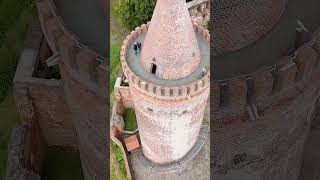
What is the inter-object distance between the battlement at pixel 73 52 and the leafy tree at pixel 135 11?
6889 millimetres

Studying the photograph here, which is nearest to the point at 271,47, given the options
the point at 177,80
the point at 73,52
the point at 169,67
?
the point at 177,80

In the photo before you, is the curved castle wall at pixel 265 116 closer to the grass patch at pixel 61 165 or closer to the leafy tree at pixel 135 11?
the grass patch at pixel 61 165

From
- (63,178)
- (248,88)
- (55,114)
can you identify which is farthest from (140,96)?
(63,178)

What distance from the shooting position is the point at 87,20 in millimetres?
13812

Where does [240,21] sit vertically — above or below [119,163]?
above

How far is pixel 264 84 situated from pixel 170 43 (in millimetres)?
2177

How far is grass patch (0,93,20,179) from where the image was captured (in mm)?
18641

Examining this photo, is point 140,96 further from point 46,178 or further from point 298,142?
point 46,178

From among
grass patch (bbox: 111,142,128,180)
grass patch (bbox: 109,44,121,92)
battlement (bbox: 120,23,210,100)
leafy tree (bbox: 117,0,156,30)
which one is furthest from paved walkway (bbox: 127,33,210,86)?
leafy tree (bbox: 117,0,156,30)

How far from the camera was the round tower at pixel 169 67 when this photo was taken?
10.8 metres

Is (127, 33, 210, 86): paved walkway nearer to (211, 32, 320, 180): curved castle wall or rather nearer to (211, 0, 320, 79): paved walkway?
(211, 32, 320, 180): curved castle wall

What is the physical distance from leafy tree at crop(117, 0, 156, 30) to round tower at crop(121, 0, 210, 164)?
273 inches

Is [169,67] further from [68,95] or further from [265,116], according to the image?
[68,95]

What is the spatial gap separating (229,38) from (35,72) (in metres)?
6.52
